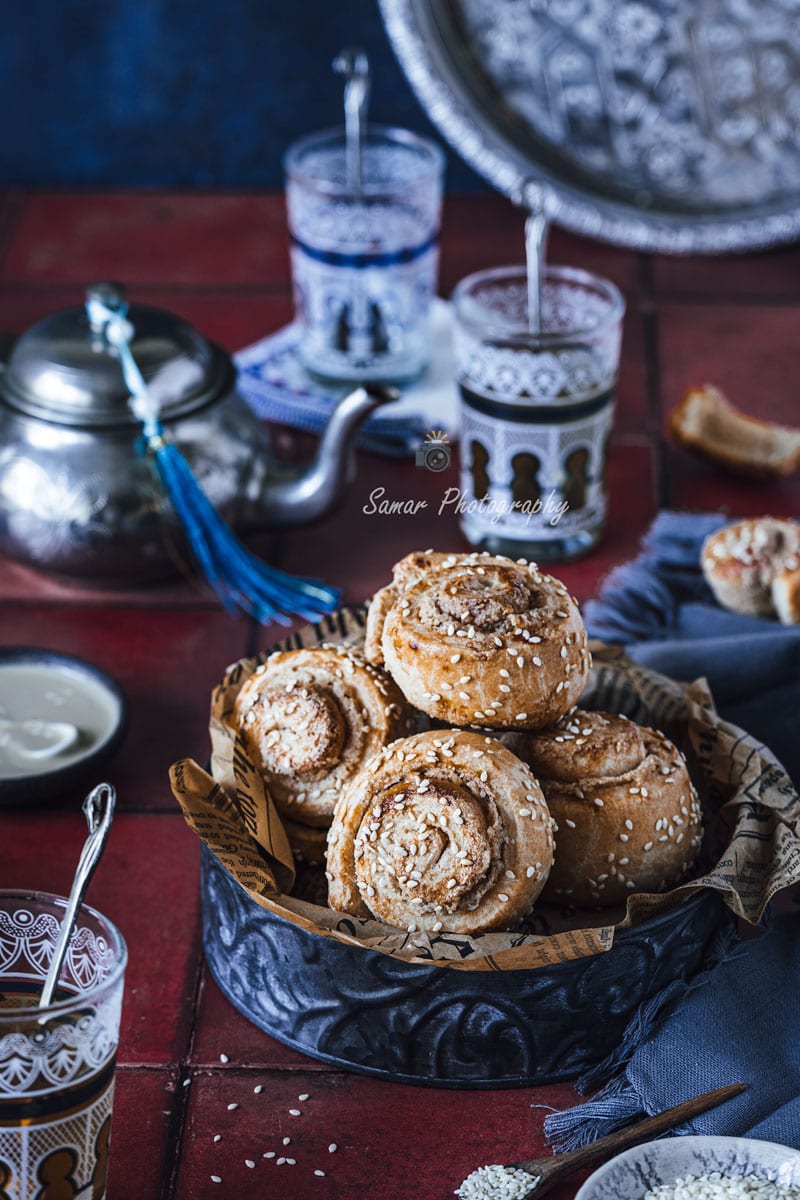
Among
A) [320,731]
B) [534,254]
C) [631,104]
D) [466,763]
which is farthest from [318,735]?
[631,104]

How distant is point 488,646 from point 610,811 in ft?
0.47

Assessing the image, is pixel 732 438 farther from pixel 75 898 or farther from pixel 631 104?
pixel 75 898

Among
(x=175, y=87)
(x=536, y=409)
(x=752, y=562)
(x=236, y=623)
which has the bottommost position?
(x=236, y=623)

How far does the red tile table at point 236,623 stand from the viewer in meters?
1.00

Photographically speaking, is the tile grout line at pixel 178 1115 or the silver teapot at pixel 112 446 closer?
the tile grout line at pixel 178 1115

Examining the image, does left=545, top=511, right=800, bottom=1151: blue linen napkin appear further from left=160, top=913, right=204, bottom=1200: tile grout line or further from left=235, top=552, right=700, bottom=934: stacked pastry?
left=160, top=913, right=204, bottom=1200: tile grout line

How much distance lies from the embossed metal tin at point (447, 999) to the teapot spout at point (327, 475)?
630mm

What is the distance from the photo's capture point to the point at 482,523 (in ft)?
5.46

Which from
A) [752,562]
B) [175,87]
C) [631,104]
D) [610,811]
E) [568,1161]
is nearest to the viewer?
[568,1161]

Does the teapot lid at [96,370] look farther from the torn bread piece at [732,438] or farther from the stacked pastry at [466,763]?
the torn bread piece at [732,438]

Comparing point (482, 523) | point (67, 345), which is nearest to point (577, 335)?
point (482, 523)

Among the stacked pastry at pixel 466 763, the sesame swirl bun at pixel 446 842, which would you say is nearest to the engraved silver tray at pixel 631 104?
the stacked pastry at pixel 466 763

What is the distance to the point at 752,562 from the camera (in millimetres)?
1517

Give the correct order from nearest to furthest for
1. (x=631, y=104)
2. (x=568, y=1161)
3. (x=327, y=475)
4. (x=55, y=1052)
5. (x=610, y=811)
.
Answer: (x=55, y=1052), (x=568, y=1161), (x=610, y=811), (x=327, y=475), (x=631, y=104)
